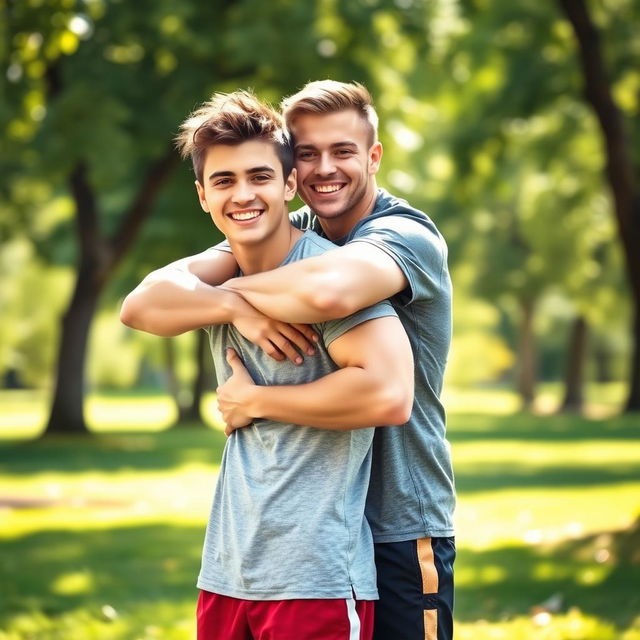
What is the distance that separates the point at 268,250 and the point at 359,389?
580 millimetres

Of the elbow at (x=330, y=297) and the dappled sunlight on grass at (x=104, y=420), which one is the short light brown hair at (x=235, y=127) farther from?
the dappled sunlight on grass at (x=104, y=420)

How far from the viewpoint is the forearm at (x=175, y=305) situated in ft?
11.9

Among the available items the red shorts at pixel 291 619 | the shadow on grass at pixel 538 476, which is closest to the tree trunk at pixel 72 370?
the shadow on grass at pixel 538 476

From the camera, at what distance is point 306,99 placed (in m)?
3.73

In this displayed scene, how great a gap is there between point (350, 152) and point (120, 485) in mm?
12594

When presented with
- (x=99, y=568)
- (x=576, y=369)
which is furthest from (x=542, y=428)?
(x=99, y=568)

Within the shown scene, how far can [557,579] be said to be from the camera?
873cm

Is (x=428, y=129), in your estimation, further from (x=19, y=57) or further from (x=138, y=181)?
(x=19, y=57)

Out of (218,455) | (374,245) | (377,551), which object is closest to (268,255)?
(374,245)

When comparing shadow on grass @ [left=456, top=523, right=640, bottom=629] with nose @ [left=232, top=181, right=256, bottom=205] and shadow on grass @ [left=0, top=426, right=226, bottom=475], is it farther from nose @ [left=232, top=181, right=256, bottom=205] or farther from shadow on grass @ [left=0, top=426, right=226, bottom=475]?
shadow on grass @ [left=0, top=426, right=226, bottom=475]

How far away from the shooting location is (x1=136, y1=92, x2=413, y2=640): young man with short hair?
11.0 feet

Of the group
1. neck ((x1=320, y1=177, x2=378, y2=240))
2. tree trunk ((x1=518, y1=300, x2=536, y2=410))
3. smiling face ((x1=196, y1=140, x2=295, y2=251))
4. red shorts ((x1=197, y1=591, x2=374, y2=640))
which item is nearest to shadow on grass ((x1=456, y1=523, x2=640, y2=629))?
neck ((x1=320, y1=177, x2=378, y2=240))

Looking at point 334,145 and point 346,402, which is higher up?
point 334,145

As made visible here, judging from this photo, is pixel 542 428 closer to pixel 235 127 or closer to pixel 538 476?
pixel 538 476
